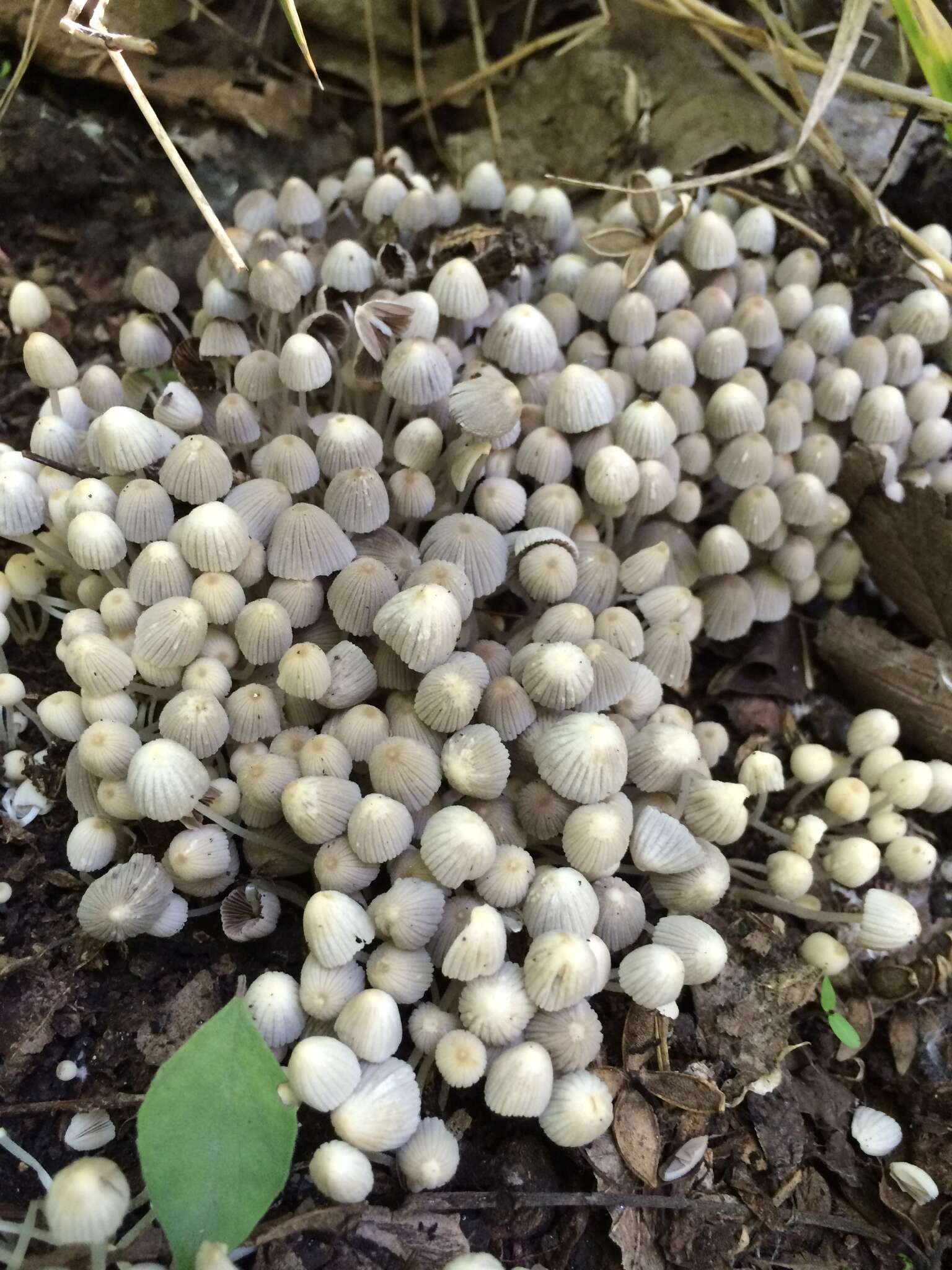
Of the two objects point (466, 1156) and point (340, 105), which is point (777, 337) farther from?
point (466, 1156)

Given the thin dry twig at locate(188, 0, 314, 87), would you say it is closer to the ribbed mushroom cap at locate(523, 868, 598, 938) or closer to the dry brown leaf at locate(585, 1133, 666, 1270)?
the ribbed mushroom cap at locate(523, 868, 598, 938)

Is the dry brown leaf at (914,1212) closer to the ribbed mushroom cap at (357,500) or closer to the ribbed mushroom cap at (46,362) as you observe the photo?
the ribbed mushroom cap at (357,500)

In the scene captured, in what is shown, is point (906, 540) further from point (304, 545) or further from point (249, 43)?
point (249, 43)

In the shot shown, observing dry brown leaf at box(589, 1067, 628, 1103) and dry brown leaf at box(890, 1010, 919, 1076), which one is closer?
dry brown leaf at box(589, 1067, 628, 1103)

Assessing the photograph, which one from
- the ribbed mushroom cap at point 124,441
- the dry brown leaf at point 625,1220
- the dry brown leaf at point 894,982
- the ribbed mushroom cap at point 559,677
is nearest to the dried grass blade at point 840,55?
the ribbed mushroom cap at point 559,677

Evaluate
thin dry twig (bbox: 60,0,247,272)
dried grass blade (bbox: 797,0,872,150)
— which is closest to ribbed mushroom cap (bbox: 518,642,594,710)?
thin dry twig (bbox: 60,0,247,272)

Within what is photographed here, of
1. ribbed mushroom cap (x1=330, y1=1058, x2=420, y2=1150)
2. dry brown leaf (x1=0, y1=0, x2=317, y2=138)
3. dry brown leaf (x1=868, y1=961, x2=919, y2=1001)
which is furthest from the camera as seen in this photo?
dry brown leaf (x1=0, y1=0, x2=317, y2=138)

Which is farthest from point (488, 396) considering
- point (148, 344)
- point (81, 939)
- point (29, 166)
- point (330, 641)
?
point (29, 166)

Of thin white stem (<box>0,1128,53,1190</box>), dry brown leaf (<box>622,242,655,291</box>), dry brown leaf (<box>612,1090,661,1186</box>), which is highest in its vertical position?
dry brown leaf (<box>622,242,655,291</box>)
